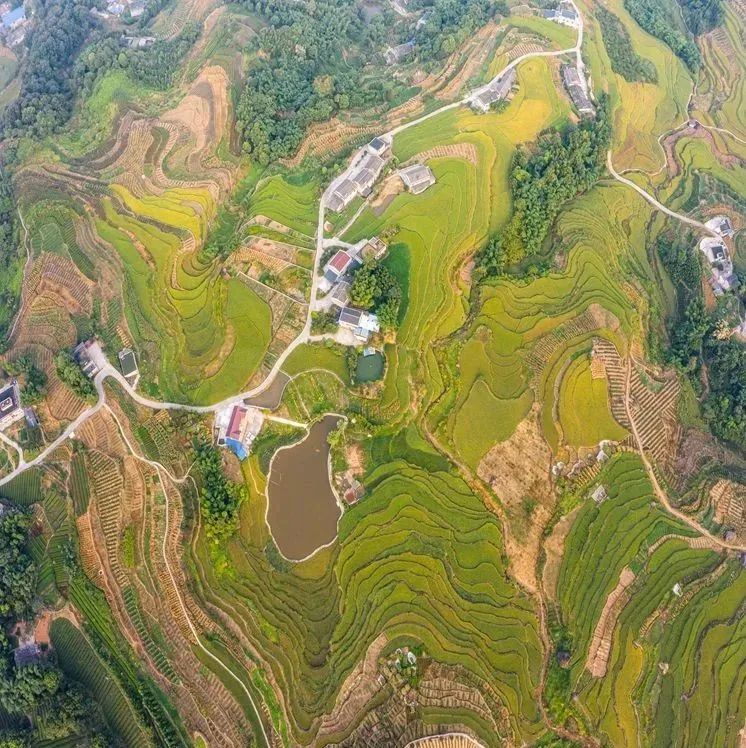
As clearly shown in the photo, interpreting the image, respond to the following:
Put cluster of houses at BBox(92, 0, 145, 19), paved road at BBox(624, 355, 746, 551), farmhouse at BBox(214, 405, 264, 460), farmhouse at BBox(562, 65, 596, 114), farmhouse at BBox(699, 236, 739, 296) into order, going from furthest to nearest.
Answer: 1. cluster of houses at BBox(92, 0, 145, 19)
2. farmhouse at BBox(562, 65, 596, 114)
3. farmhouse at BBox(699, 236, 739, 296)
4. farmhouse at BBox(214, 405, 264, 460)
5. paved road at BBox(624, 355, 746, 551)

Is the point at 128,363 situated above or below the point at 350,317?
above

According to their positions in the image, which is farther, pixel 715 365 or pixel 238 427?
pixel 715 365

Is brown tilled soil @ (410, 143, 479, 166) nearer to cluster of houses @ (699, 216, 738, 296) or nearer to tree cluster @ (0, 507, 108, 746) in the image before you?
cluster of houses @ (699, 216, 738, 296)

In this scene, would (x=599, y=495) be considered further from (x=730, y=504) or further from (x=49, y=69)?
(x=49, y=69)

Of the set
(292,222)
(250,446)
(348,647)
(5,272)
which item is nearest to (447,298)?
(292,222)

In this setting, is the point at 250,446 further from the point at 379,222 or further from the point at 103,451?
the point at 379,222

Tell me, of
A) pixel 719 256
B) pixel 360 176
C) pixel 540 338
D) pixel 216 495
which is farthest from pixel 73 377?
pixel 719 256

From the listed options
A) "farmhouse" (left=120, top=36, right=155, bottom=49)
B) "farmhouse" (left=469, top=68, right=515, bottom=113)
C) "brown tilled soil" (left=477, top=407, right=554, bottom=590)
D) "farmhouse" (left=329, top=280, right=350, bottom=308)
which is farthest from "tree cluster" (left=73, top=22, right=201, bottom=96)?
"brown tilled soil" (left=477, top=407, right=554, bottom=590)
